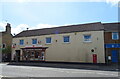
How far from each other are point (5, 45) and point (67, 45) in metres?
19.4

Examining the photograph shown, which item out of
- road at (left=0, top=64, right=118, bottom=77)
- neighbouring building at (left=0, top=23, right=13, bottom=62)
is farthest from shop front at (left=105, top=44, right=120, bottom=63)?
neighbouring building at (left=0, top=23, right=13, bottom=62)

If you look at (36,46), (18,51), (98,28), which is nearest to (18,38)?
(18,51)

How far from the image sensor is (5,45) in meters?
41.4

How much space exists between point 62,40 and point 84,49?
4445 mm

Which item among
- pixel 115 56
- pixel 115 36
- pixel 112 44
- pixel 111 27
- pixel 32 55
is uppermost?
pixel 111 27

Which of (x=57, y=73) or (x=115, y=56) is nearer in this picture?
(x=57, y=73)

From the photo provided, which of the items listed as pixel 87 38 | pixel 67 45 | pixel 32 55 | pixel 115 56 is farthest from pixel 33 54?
pixel 115 56

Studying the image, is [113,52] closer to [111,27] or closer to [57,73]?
[111,27]

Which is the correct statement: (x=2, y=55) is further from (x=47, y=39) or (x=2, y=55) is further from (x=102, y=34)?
(x=102, y=34)

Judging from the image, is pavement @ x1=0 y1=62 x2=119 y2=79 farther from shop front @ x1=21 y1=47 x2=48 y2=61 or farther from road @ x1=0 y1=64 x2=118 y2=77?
shop front @ x1=21 y1=47 x2=48 y2=61

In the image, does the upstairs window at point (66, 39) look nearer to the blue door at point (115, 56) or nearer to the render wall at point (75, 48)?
the render wall at point (75, 48)

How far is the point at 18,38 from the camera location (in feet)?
114

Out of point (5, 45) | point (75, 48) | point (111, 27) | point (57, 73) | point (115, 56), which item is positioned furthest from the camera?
point (5, 45)

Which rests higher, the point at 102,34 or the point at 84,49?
the point at 102,34
